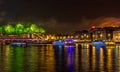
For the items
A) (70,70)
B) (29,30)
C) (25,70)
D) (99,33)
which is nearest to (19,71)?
(25,70)

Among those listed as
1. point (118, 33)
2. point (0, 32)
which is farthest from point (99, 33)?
point (0, 32)

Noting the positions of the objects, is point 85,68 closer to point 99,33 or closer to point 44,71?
point 44,71

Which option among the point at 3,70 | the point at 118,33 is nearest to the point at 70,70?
the point at 3,70

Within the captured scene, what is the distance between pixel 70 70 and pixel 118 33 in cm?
11847

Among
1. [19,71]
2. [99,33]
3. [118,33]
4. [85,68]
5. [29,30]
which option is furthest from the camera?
[99,33]

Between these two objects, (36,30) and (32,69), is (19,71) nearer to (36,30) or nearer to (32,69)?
(32,69)

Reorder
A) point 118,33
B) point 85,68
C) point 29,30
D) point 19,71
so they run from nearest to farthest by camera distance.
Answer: point 19,71, point 85,68, point 118,33, point 29,30

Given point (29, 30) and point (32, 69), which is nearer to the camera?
point (32, 69)

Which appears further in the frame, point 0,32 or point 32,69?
point 0,32

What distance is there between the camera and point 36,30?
506 ft

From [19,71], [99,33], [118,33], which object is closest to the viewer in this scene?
[19,71]

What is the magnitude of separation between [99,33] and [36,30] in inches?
922

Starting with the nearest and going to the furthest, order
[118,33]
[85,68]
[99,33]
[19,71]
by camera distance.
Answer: [19,71], [85,68], [118,33], [99,33]

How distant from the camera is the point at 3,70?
2361cm
